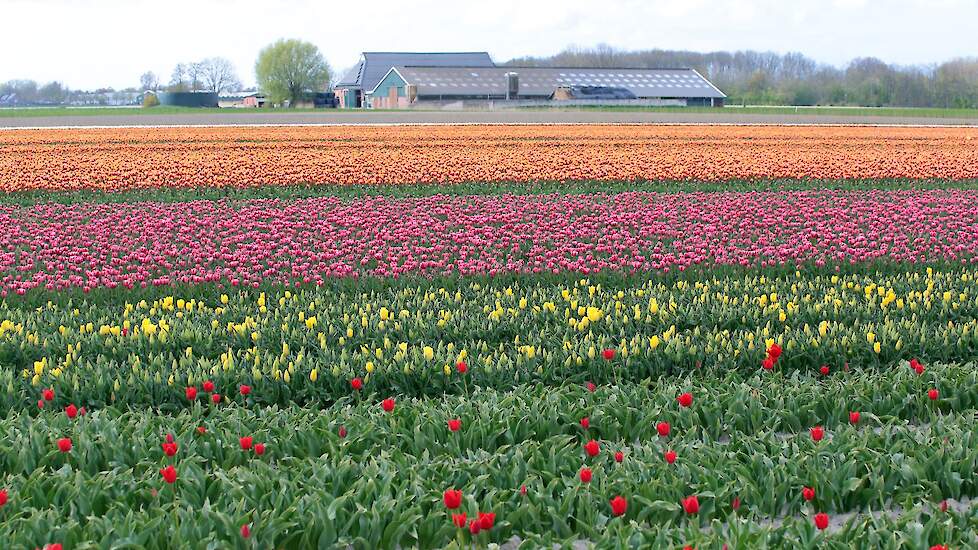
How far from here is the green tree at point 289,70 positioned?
101 m

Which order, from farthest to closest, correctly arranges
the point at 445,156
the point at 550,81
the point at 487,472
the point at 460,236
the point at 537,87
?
the point at 550,81 < the point at 537,87 < the point at 445,156 < the point at 460,236 < the point at 487,472

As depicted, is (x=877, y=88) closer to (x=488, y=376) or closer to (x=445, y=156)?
(x=445, y=156)

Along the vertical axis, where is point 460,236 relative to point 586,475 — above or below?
above

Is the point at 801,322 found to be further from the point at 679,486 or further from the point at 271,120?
the point at 271,120

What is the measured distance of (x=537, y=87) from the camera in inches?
3322

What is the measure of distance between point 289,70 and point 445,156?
80.8 m

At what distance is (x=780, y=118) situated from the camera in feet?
179

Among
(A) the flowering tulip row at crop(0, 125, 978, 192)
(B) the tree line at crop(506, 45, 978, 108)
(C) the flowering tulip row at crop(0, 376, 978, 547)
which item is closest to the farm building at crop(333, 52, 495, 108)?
(B) the tree line at crop(506, 45, 978, 108)

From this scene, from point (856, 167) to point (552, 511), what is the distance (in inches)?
735

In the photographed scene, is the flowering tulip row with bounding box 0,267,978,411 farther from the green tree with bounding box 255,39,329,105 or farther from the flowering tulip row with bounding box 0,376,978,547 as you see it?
the green tree with bounding box 255,39,329,105

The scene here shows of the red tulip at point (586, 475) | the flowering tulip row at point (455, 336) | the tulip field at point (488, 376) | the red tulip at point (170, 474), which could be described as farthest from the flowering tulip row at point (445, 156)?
the red tulip at point (586, 475)

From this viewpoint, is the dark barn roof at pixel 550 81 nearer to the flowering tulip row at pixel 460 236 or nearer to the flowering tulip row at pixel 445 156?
the flowering tulip row at pixel 445 156

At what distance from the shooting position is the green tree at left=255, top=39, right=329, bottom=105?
101 metres

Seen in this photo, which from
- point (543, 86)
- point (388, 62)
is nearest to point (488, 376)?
point (543, 86)
